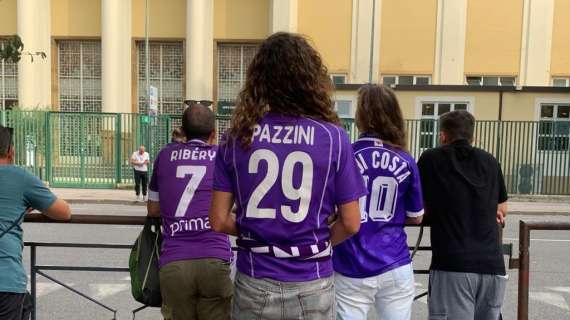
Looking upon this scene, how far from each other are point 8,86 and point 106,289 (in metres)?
25.1

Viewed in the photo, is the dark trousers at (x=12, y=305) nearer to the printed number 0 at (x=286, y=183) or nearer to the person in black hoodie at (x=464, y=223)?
the printed number 0 at (x=286, y=183)

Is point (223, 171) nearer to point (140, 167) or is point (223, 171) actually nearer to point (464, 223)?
point (464, 223)

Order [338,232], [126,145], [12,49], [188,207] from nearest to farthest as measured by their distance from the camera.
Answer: [338,232] < [188,207] < [12,49] < [126,145]

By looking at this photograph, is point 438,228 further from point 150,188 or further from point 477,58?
point 477,58

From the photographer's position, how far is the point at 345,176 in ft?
6.72

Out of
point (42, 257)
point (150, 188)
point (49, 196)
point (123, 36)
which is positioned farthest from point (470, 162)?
point (123, 36)

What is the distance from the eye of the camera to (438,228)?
2.91 meters

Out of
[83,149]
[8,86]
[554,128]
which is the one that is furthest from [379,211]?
[8,86]

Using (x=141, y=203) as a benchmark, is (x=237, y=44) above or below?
above

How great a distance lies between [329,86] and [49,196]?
1.70m

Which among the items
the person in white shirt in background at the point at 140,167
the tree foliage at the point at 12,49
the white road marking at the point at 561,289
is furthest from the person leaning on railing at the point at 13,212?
the person in white shirt in background at the point at 140,167

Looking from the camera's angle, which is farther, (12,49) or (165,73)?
(165,73)

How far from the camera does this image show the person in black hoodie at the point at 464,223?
9.32ft

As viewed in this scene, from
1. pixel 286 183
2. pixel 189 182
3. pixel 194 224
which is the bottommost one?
pixel 194 224
